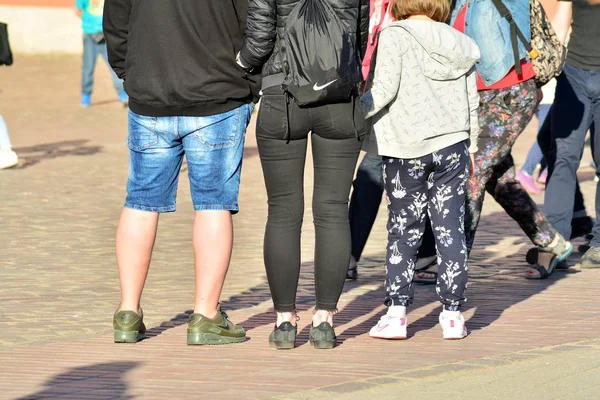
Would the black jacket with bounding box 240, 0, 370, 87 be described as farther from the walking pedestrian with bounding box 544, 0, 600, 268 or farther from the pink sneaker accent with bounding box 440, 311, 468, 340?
the walking pedestrian with bounding box 544, 0, 600, 268

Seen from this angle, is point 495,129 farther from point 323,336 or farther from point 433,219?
point 323,336

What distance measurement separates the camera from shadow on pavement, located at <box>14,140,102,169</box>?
1438 centimetres

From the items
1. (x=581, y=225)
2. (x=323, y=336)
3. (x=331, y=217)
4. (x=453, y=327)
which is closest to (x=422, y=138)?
(x=331, y=217)

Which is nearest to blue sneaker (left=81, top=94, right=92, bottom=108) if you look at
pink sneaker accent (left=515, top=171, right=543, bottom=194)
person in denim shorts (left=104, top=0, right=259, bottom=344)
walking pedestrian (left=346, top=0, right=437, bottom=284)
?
pink sneaker accent (left=515, top=171, right=543, bottom=194)

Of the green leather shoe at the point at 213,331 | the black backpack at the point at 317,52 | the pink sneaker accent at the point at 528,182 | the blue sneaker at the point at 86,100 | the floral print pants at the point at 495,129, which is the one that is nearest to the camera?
the black backpack at the point at 317,52

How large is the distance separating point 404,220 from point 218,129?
931 millimetres

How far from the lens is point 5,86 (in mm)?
22969

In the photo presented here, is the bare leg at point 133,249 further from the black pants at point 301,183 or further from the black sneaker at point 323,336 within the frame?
the black sneaker at point 323,336

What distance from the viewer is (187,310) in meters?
7.04

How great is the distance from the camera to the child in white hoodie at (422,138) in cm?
613

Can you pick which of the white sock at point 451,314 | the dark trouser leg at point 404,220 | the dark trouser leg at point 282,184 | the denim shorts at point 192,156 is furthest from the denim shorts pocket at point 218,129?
the white sock at point 451,314

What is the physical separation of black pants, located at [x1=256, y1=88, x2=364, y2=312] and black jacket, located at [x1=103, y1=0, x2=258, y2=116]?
0.23 meters

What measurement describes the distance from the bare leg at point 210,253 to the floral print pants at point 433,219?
742 mm

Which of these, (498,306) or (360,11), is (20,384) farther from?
(498,306)
